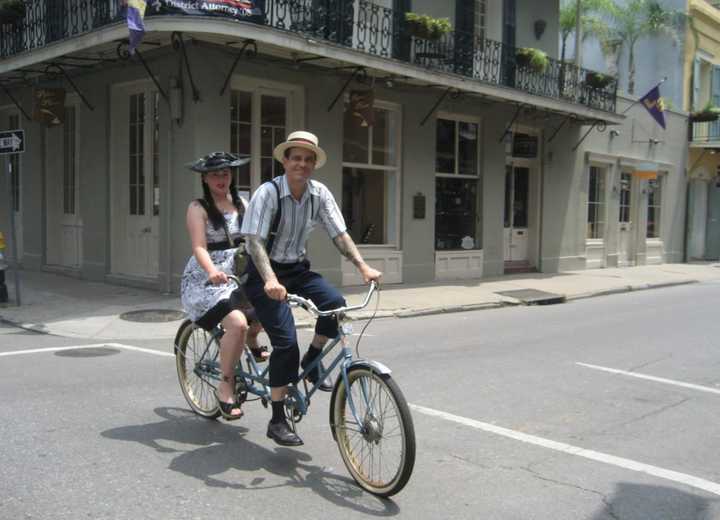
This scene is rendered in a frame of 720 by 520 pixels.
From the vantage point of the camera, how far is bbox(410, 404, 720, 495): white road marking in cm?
441

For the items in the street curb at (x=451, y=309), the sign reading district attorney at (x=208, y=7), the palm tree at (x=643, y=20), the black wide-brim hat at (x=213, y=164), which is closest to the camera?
the black wide-brim hat at (x=213, y=164)

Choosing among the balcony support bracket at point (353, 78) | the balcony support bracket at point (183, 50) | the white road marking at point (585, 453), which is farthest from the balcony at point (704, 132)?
the white road marking at point (585, 453)

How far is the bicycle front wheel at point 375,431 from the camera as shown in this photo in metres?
3.74

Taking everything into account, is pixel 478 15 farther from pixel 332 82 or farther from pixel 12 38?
pixel 12 38

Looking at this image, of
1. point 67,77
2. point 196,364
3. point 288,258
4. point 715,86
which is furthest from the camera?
point 715,86

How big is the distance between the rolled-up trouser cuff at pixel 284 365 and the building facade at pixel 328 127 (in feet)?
23.9

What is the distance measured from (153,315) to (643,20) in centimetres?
2066

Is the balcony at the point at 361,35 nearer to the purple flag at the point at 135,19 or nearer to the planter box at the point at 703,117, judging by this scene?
the purple flag at the point at 135,19

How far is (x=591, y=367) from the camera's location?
770cm

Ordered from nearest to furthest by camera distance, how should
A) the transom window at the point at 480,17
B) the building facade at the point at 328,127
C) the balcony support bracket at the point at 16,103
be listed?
the building facade at the point at 328,127 < the balcony support bracket at the point at 16,103 < the transom window at the point at 480,17

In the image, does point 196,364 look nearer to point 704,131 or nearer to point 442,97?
point 442,97

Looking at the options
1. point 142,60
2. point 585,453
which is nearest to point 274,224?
point 585,453

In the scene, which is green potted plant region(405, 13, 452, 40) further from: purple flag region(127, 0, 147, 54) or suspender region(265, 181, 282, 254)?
suspender region(265, 181, 282, 254)

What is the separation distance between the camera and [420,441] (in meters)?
5.02
